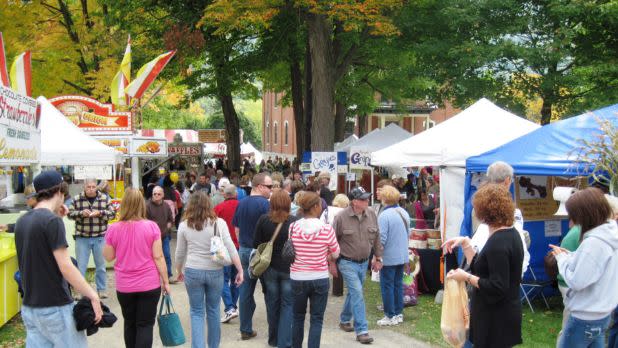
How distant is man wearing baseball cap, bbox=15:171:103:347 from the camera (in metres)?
4.52

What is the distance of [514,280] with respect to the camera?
4539 mm

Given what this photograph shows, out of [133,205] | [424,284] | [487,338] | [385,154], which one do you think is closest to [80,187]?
[385,154]

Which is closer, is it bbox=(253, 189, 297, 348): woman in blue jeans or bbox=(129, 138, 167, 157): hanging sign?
bbox=(253, 189, 297, 348): woman in blue jeans

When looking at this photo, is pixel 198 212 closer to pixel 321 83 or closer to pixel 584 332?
pixel 584 332

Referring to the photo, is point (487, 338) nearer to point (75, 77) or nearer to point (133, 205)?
point (133, 205)

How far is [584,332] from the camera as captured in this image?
4.80m

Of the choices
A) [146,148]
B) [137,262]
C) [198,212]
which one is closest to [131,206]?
[137,262]

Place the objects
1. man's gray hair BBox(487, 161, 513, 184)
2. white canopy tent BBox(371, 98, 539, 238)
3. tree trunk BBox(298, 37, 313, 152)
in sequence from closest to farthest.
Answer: man's gray hair BBox(487, 161, 513, 184) → white canopy tent BBox(371, 98, 539, 238) → tree trunk BBox(298, 37, 313, 152)

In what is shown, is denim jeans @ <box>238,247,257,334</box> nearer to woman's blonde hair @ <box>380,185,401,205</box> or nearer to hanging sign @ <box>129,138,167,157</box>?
woman's blonde hair @ <box>380,185,401,205</box>

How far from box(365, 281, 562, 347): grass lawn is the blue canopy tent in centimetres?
129

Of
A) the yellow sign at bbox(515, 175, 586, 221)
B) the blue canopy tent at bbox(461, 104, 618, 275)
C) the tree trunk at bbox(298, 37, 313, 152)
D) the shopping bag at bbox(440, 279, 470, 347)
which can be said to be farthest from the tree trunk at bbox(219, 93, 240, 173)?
the shopping bag at bbox(440, 279, 470, 347)

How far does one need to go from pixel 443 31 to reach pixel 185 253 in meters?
15.0

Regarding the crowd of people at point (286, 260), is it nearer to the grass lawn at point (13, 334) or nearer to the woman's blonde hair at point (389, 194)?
the woman's blonde hair at point (389, 194)

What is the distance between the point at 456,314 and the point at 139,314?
309 cm
